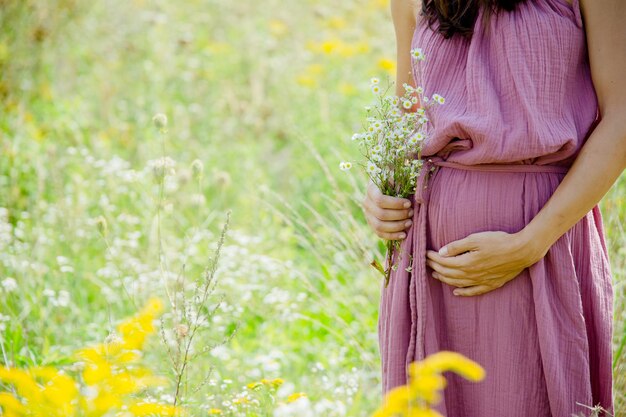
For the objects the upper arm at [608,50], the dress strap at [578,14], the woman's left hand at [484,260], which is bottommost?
the woman's left hand at [484,260]

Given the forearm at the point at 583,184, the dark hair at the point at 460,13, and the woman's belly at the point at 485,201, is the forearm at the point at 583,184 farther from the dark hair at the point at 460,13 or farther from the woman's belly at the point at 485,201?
the dark hair at the point at 460,13

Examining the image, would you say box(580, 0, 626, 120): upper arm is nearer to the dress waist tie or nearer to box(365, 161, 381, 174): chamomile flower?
the dress waist tie

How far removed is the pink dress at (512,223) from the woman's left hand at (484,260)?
0.03 metres

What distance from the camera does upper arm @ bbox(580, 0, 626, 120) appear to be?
3.94ft

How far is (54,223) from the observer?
3121 mm

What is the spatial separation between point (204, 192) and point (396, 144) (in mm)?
2521

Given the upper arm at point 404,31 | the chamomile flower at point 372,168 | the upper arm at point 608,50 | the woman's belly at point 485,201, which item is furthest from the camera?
the upper arm at point 404,31

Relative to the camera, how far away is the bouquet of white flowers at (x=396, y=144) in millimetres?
1368

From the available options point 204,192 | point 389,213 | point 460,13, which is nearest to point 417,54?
point 460,13

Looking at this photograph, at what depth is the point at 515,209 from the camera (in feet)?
4.28

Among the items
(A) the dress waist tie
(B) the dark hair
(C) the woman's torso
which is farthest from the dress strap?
(A) the dress waist tie

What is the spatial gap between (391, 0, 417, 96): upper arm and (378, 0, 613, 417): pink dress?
210mm

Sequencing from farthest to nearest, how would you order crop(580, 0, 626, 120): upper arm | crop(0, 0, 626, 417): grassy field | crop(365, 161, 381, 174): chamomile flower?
crop(0, 0, 626, 417): grassy field
crop(365, 161, 381, 174): chamomile flower
crop(580, 0, 626, 120): upper arm

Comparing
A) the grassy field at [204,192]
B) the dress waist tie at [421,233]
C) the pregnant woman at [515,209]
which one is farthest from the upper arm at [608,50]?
the grassy field at [204,192]
